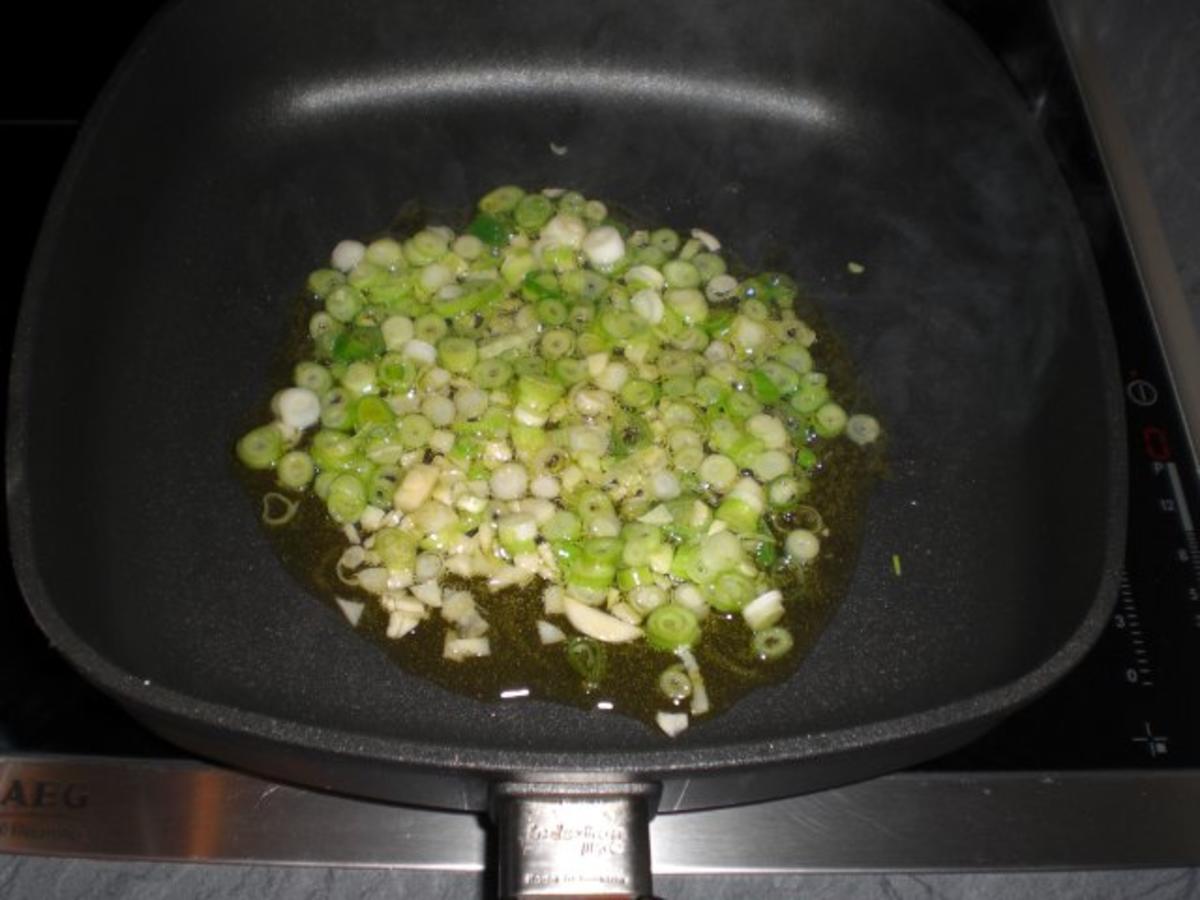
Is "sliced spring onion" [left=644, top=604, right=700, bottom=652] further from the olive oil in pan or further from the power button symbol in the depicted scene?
the power button symbol

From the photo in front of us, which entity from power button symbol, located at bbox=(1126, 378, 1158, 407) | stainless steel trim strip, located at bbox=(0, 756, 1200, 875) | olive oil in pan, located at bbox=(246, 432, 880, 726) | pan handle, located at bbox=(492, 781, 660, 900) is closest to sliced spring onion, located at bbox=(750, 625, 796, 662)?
olive oil in pan, located at bbox=(246, 432, 880, 726)

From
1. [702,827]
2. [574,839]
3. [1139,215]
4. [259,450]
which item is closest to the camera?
[574,839]

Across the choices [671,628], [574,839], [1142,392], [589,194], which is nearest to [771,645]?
[671,628]

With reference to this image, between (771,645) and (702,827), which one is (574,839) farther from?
(771,645)

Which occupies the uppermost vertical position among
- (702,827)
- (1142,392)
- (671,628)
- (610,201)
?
(610,201)

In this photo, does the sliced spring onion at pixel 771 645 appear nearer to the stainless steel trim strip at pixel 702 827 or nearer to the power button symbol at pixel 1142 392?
the stainless steel trim strip at pixel 702 827

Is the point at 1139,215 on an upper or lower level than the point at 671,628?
upper
